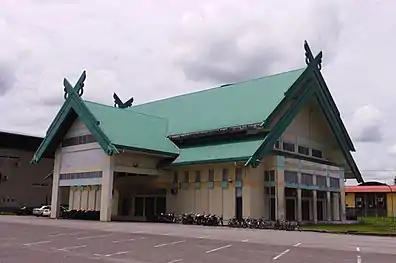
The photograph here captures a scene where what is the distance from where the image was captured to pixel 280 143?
124ft

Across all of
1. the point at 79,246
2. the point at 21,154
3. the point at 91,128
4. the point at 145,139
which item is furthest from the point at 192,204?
the point at 21,154

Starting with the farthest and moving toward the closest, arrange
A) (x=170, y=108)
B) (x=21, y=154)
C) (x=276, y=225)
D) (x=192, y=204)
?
(x=21, y=154) < (x=170, y=108) < (x=192, y=204) < (x=276, y=225)

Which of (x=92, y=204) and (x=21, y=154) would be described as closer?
(x=92, y=204)

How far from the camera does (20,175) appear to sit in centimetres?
6412

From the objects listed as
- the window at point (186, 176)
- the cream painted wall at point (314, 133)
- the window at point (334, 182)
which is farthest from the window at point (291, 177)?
the window at point (186, 176)

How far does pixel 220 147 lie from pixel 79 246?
2154 cm

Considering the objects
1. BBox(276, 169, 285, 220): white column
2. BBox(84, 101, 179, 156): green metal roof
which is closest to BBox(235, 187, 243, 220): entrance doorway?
BBox(276, 169, 285, 220): white column

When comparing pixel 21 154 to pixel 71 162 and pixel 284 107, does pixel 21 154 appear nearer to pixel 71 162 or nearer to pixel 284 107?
pixel 71 162

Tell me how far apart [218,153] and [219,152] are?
0.14 meters

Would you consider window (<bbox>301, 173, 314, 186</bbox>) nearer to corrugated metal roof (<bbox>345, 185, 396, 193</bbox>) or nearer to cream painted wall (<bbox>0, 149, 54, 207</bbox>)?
corrugated metal roof (<bbox>345, 185, 396, 193</bbox>)

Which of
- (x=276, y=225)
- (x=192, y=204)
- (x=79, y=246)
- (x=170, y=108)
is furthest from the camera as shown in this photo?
(x=170, y=108)

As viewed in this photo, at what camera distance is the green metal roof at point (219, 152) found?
34.1 m

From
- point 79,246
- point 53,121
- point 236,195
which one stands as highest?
point 53,121

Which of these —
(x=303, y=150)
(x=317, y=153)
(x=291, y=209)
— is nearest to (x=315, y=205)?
(x=291, y=209)
